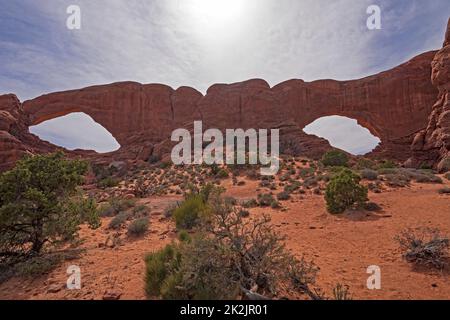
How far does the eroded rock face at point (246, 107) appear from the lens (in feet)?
109

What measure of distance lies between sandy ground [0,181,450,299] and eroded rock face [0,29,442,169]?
2217 centimetres

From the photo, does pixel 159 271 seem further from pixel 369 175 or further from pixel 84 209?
pixel 369 175

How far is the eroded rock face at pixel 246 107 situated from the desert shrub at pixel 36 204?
2490cm

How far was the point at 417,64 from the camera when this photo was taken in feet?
114

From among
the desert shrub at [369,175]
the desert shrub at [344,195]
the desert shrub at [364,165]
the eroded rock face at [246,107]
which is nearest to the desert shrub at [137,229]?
the desert shrub at [344,195]

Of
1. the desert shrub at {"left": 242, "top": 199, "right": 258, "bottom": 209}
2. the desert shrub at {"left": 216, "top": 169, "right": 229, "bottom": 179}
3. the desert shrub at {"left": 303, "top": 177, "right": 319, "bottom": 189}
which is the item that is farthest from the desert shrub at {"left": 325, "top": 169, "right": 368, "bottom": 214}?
the desert shrub at {"left": 216, "top": 169, "right": 229, "bottom": 179}

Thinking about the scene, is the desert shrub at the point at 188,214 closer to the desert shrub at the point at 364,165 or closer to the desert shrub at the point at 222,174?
the desert shrub at the point at 222,174

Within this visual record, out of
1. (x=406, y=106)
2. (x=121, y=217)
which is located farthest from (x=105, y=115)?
(x=406, y=106)

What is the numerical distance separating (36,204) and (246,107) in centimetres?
3408

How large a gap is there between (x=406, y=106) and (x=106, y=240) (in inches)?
1600

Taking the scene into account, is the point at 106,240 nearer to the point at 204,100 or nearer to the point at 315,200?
the point at 315,200

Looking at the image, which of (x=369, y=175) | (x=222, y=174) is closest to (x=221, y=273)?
(x=369, y=175)

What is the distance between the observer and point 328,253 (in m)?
5.64

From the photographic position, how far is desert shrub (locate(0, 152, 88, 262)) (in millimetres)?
5473
